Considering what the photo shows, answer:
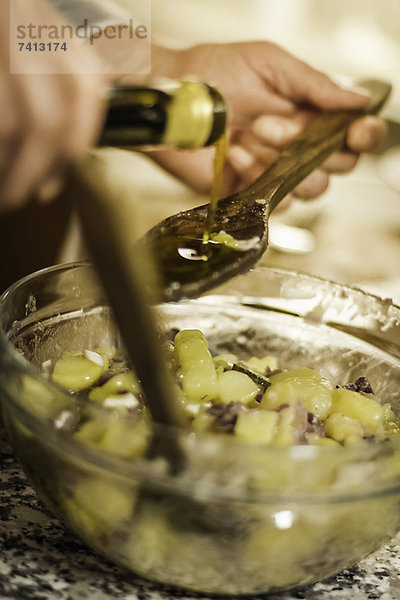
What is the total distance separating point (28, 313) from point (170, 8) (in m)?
1.28

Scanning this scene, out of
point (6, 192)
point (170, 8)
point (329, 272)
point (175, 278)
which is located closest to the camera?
point (175, 278)

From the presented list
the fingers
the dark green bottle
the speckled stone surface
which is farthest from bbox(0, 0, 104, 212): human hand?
the fingers

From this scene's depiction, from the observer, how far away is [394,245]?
7.30 ft

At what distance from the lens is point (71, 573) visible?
688mm

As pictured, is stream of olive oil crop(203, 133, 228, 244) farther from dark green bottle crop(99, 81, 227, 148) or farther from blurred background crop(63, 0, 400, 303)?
blurred background crop(63, 0, 400, 303)

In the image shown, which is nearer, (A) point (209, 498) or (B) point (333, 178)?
(A) point (209, 498)

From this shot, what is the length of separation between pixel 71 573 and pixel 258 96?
1235 millimetres

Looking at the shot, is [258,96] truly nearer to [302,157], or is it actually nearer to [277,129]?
[277,129]

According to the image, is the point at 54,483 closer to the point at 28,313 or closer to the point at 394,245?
the point at 28,313

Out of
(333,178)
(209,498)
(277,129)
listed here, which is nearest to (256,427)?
(209,498)

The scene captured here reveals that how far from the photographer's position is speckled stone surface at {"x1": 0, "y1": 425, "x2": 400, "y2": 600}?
67 cm

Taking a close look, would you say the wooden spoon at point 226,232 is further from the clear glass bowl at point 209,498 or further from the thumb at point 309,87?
the thumb at point 309,87

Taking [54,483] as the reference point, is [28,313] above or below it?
above

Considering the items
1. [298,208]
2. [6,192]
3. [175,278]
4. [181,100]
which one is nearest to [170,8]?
[298,208]
